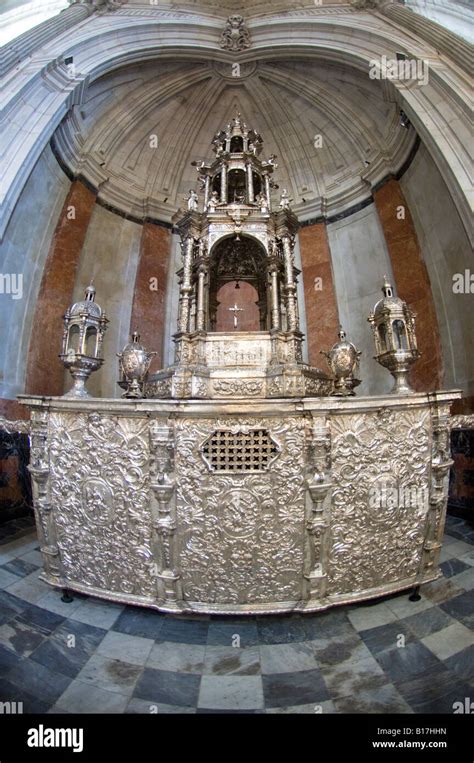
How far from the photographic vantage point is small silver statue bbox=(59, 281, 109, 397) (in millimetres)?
4238

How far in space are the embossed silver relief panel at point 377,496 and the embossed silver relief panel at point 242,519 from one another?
41cm

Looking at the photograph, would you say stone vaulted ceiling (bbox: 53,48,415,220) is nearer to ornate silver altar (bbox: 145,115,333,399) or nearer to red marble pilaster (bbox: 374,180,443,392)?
red marble pilaster (bbox: 374,180,443,392)

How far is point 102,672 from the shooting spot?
101 inches

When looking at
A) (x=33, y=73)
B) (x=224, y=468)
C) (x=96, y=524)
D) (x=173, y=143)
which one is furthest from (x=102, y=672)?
(x=173, y=143)

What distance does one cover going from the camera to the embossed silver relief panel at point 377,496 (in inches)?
127

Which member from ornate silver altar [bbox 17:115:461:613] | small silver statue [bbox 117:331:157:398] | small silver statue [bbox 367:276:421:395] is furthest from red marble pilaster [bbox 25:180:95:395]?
small silver statue [bbox 367:276:421:395]

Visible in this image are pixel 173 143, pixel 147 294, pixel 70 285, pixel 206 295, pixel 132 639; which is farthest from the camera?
pixel 173 143

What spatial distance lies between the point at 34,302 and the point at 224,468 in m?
6.48

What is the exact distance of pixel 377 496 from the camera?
3.28m

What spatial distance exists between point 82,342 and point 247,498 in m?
3.08

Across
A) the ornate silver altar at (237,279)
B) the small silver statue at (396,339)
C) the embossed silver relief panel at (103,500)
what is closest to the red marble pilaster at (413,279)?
the small silver statue at (396,339)

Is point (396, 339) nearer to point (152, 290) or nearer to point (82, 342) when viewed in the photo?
point (82, 342)

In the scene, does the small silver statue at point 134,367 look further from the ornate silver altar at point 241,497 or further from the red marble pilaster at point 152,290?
the red marble pilaster at point 152,290
